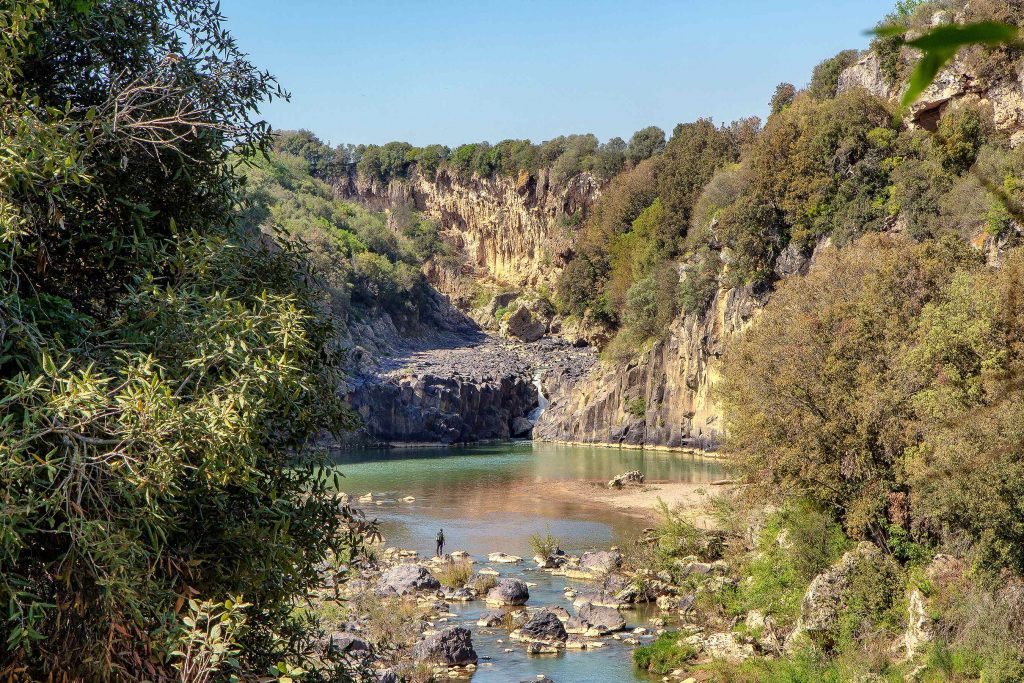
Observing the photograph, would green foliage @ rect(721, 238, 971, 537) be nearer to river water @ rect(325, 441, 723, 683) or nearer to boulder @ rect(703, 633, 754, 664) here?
boulder @ rect(703, 633, 754, 664)

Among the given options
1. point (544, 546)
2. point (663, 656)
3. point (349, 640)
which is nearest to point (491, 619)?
point (663, 656)

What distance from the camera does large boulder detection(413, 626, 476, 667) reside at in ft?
66.5

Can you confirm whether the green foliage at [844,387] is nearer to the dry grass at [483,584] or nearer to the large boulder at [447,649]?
the large boulder at [447,649]

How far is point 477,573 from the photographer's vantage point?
28734 millimetres

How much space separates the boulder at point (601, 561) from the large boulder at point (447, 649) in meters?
9.21

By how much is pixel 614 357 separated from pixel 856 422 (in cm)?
5438

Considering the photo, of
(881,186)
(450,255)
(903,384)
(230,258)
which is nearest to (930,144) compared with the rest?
(881,186)

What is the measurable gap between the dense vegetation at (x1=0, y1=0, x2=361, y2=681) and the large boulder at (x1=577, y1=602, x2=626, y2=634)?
1447 cm

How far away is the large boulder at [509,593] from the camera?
84.5 ft

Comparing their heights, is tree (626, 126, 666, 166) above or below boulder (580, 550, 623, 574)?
above

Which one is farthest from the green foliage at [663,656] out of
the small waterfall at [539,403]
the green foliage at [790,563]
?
the small waterfall at [539,403]

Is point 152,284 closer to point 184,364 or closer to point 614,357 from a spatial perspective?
point 184,364

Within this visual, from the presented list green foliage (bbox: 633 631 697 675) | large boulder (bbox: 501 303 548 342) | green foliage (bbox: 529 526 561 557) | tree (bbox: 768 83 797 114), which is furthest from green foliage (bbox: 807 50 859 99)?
large boulder (bbox: 501 303 548 342)

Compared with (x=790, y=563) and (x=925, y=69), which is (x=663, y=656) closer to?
(x=790, y=563)
